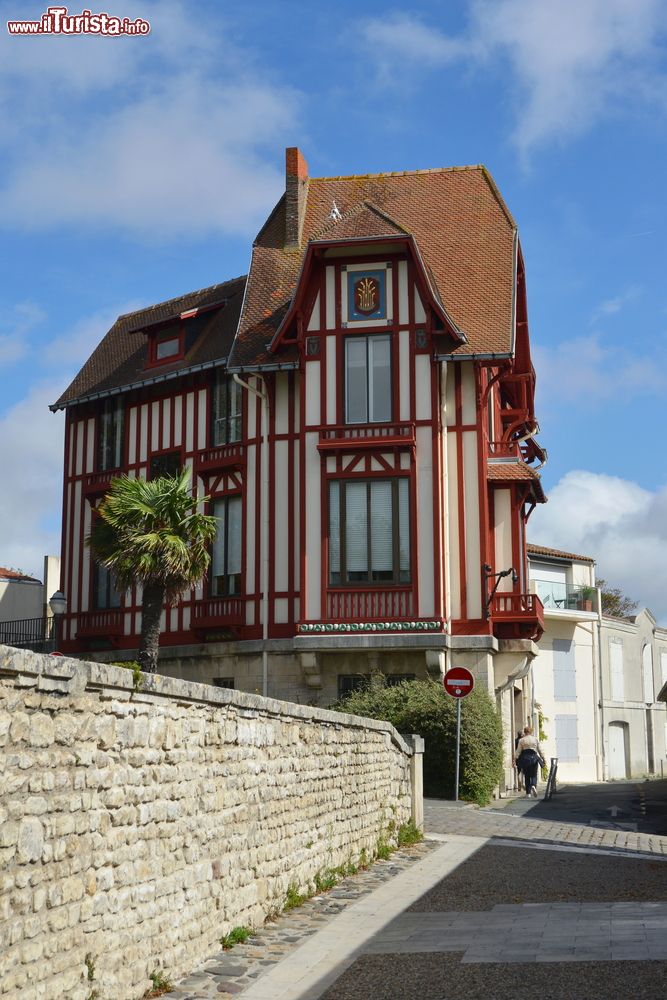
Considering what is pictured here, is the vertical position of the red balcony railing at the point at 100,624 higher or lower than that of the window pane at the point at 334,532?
lower

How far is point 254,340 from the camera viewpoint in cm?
2577

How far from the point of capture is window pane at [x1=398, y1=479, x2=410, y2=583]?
23688 millimetres

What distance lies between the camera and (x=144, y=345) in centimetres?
2984

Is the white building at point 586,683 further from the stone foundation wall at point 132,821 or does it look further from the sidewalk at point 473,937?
the stone foundation wall at point 132,821

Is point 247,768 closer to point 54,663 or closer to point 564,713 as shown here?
point 54,663

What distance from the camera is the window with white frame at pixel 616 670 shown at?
42.8m

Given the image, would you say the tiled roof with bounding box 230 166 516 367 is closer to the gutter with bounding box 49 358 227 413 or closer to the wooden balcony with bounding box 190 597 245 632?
the gutter with bounding box 49 358 227 413

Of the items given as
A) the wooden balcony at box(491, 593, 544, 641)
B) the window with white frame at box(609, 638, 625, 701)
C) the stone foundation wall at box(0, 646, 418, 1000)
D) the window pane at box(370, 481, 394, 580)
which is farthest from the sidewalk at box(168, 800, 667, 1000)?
the window with white frame at box(609, 638, 625, 701)

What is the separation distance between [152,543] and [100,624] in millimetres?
5672

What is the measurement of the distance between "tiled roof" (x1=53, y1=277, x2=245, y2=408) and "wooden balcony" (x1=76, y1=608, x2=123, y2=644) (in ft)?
17.2

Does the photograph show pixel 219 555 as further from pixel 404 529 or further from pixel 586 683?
pixel 586 683

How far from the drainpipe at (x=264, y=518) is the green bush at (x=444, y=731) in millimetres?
2600

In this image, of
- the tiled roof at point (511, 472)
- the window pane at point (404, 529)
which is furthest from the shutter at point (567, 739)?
the window pane at point (404, 529)

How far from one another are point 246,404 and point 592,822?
1129cm
